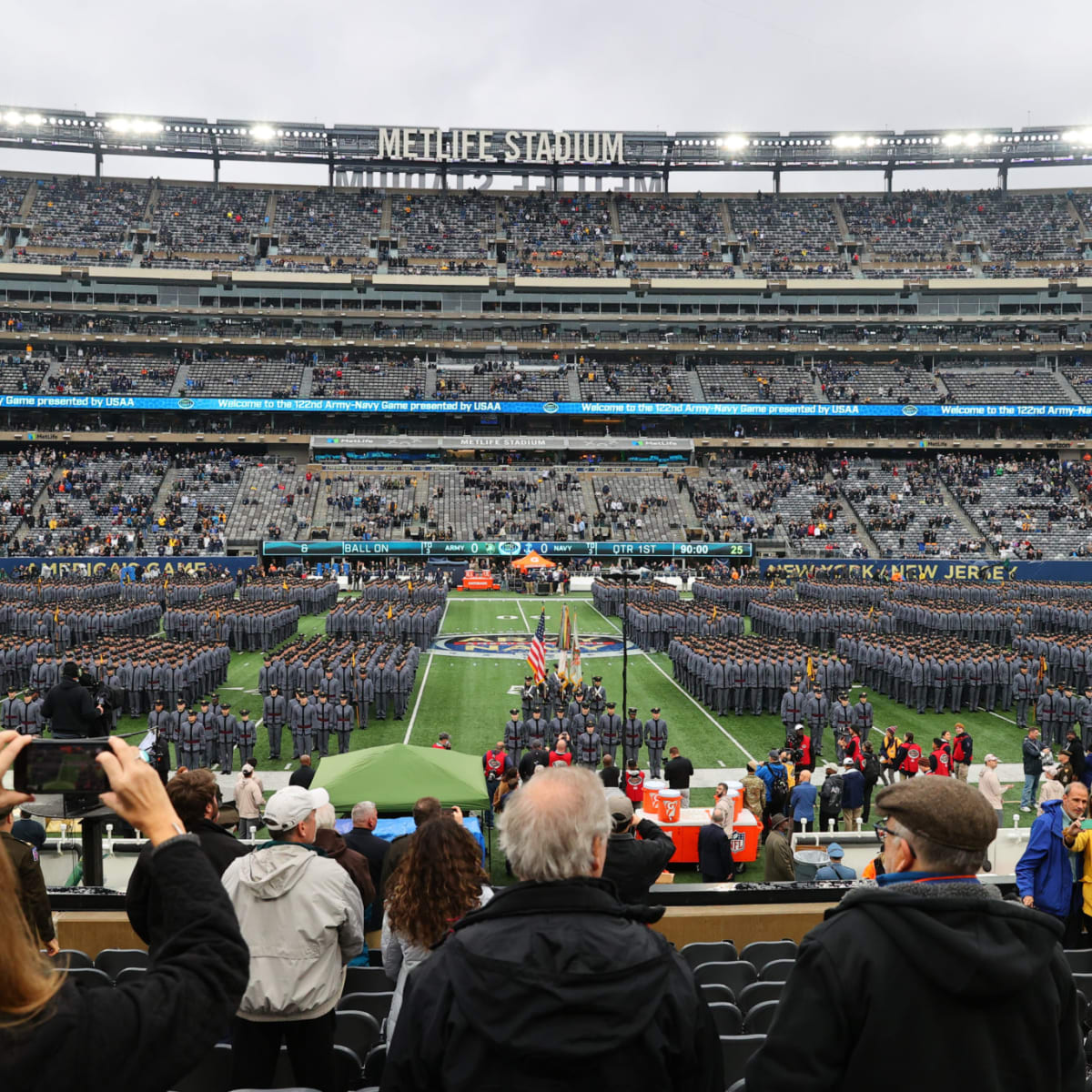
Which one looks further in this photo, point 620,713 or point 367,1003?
point 620,713

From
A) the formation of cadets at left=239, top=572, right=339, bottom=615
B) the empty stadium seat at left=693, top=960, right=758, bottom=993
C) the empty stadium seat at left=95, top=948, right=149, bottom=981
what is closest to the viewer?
the empty stadium seat at left=95, top=948, right=149, bottom=981

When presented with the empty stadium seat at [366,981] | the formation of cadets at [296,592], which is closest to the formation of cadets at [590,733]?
the empty stadium seat at [366,981]

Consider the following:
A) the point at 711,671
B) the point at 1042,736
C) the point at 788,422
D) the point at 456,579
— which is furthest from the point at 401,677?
the point at 788,422

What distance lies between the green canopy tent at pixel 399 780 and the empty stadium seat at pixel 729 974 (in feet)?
13.9

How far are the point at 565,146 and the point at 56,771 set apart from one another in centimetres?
6872

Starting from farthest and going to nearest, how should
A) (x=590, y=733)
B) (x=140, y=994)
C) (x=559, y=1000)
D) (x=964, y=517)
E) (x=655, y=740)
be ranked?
(x=964, y=517), (x=655, y=740), (x=590, y=733), (x=559, y=1000), (x=140, y=994)

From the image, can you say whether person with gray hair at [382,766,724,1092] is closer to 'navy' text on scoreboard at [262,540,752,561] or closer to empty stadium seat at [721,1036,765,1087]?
empty stadium seat at [721,1036,765,1087]

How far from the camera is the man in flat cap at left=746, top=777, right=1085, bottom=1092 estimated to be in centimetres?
195

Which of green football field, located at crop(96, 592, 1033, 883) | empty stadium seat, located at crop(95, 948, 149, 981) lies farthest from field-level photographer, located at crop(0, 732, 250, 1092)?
green football field, located at crop(96, 592, 1033, 883)

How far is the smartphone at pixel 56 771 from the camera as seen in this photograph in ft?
8.01

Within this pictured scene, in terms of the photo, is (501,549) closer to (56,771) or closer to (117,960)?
(117,960)

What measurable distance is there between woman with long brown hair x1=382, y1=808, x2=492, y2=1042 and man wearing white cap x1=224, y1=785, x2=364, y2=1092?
0.69 ft

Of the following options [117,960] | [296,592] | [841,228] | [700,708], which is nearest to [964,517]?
[841,228]

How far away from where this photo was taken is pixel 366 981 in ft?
16.0
